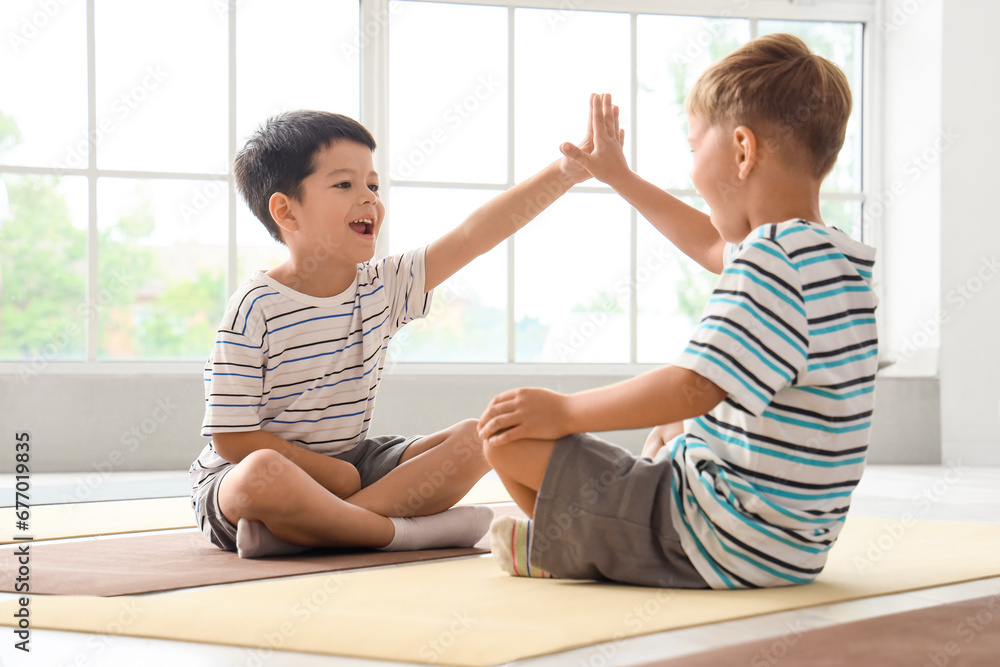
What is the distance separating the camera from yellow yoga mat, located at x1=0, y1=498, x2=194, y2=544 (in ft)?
5.88

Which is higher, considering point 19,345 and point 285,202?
point 285,202

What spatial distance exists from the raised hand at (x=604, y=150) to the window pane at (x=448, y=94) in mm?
2352

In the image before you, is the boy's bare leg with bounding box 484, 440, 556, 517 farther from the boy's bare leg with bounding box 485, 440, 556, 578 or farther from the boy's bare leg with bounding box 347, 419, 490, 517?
the boy's bare leg with bounding box 347, 419, 490, 517

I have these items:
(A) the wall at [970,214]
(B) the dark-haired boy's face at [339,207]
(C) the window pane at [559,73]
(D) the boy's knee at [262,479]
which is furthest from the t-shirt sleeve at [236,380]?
(A) the wall at [970,214]

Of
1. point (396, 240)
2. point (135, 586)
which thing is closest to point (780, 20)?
point (396, 240)

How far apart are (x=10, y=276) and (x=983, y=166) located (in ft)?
12.4

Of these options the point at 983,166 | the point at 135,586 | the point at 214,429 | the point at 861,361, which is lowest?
the point at 135,586

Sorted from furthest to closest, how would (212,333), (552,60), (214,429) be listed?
(552,60) → (212,333) → (214,429)

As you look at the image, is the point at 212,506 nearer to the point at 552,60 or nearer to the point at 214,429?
the point at 214,429

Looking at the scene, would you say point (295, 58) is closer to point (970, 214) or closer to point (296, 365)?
point (296, 365)

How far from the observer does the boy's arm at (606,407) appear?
1034 millimetres

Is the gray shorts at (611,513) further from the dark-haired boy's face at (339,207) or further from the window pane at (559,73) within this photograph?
the window pane at (559,73)

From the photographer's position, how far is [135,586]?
1.19 meters

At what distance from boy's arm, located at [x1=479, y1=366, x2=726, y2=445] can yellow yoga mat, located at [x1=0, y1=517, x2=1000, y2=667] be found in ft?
0.67
